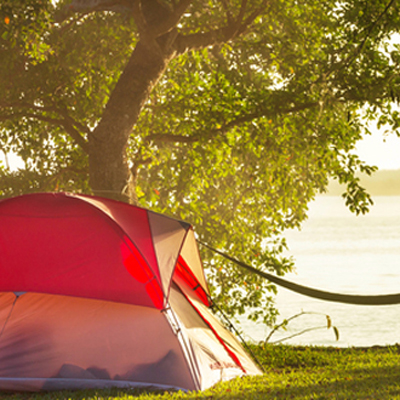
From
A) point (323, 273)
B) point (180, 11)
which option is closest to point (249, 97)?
point (180, 11)

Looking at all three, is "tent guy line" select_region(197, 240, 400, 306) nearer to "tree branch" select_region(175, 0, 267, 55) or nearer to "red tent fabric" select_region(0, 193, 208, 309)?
"red tent fabric" select_region(0, 193, 208, 309)

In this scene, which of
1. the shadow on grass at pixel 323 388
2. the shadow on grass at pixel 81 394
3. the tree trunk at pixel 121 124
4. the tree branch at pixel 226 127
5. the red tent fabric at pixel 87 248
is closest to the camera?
the shadow on grass at pixel 323 388

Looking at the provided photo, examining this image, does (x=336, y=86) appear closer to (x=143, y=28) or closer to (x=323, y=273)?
(x=143, y=28)

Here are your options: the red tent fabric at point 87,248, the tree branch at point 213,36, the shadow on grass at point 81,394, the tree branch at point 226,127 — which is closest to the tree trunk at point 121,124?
the tree branch at point 213,36

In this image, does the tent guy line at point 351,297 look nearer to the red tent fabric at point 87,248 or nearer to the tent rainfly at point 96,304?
the tent rainfly at point 96,304

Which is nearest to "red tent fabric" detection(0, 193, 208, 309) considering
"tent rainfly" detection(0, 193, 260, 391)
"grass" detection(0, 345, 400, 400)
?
"tent rainfly" detection(0, 193, 260, 391)

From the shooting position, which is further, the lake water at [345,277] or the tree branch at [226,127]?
the lake water at [345,277]

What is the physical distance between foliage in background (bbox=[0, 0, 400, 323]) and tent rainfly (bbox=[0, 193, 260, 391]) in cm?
263

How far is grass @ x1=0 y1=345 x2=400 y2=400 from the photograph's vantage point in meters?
4.98

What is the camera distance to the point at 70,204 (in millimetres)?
6086

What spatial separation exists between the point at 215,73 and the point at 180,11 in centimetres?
232

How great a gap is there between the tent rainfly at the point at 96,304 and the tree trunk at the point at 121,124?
2.67 metres

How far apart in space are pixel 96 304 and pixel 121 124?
3.79 meters

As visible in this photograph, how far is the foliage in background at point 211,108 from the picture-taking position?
8.86 metres
